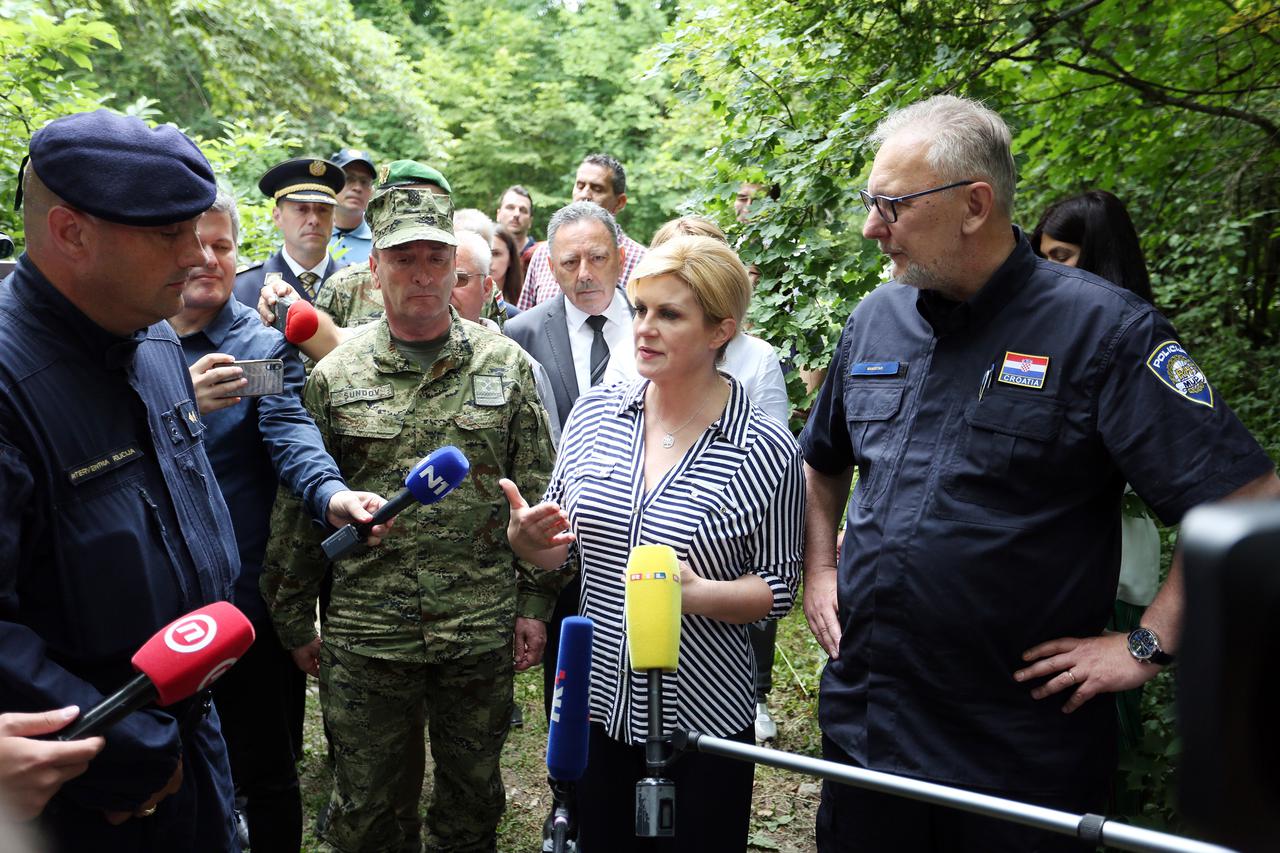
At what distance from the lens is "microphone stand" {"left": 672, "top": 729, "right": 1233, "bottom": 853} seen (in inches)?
60.1

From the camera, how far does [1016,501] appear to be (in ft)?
8.31

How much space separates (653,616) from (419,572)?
5.03 feet

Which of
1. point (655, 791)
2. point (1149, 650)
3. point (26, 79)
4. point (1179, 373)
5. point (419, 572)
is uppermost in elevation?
point (26, 79)

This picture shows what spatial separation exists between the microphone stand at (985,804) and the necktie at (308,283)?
3.80 metres

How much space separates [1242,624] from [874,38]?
15.3 ft

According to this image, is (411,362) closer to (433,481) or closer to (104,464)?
(433,481)

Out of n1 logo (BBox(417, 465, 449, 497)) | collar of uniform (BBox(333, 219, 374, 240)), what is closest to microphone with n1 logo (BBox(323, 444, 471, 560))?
n1 logo (BBox(417, 465, 449, 497))

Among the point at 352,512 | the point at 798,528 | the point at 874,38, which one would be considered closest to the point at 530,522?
the point at 352,512

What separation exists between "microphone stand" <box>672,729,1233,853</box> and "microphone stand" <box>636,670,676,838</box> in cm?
8

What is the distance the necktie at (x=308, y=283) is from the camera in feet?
17.4

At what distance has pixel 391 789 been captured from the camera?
143 inches

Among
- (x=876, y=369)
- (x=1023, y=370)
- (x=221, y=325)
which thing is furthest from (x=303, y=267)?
(x=1023, y=370)

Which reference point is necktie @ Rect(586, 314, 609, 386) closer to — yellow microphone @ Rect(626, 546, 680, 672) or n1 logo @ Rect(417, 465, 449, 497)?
n1 logo @ Rect(417, 465, 449, 497)

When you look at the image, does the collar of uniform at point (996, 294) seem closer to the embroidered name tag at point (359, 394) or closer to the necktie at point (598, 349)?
the embroidered name tag at point (359, 394)
